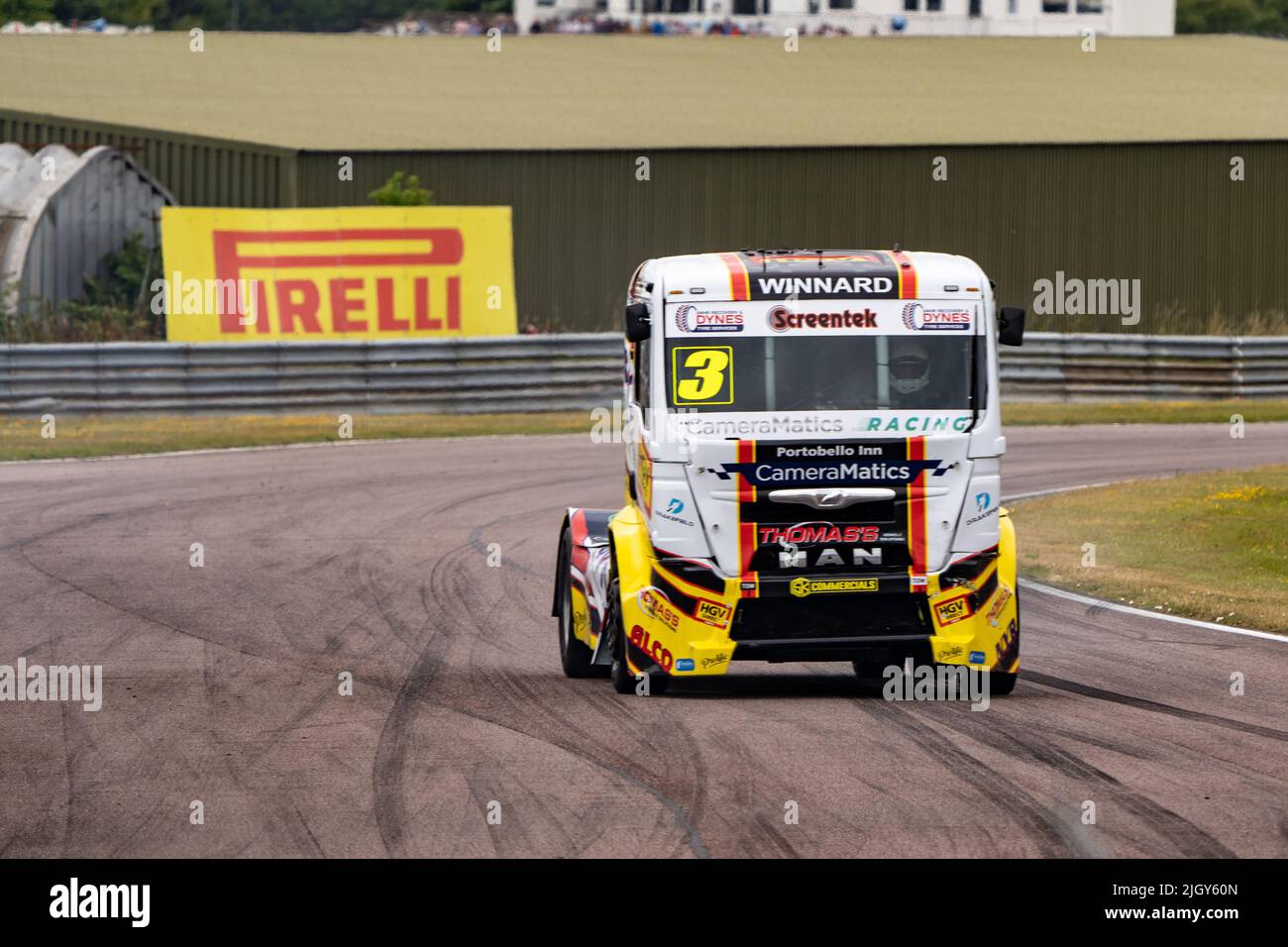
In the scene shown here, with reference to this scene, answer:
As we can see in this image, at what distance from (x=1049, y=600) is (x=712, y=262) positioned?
509cm

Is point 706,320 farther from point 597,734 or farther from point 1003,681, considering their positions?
point 1003,681

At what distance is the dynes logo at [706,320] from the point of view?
10.5 metres

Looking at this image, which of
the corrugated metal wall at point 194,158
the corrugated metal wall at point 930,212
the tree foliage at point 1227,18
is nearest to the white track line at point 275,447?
the corrugated metal wall at point 930,212

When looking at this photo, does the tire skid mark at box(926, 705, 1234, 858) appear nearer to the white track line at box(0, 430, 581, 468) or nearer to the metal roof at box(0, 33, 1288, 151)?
the white track line at box(0, 430, 581, 468)

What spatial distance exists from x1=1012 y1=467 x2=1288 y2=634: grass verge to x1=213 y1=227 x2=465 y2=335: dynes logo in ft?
40.3

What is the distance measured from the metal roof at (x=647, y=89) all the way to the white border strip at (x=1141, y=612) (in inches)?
913

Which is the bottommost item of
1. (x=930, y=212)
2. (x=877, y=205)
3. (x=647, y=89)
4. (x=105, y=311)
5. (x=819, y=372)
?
(x=105, y=311)

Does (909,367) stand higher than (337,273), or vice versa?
(337,273)

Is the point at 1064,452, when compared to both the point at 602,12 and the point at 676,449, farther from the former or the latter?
the point at 602,12

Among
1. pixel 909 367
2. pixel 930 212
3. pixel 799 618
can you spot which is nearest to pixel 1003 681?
pixel 799 618

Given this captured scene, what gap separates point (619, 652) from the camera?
1073 centimetres

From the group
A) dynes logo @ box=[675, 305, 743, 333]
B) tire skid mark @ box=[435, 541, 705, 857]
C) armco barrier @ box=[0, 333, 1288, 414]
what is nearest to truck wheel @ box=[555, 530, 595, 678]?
tire skid mark @ box=[435, 541, 705, 857]

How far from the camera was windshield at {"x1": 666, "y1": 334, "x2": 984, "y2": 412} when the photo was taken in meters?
10.4

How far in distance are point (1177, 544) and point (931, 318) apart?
7.32m
